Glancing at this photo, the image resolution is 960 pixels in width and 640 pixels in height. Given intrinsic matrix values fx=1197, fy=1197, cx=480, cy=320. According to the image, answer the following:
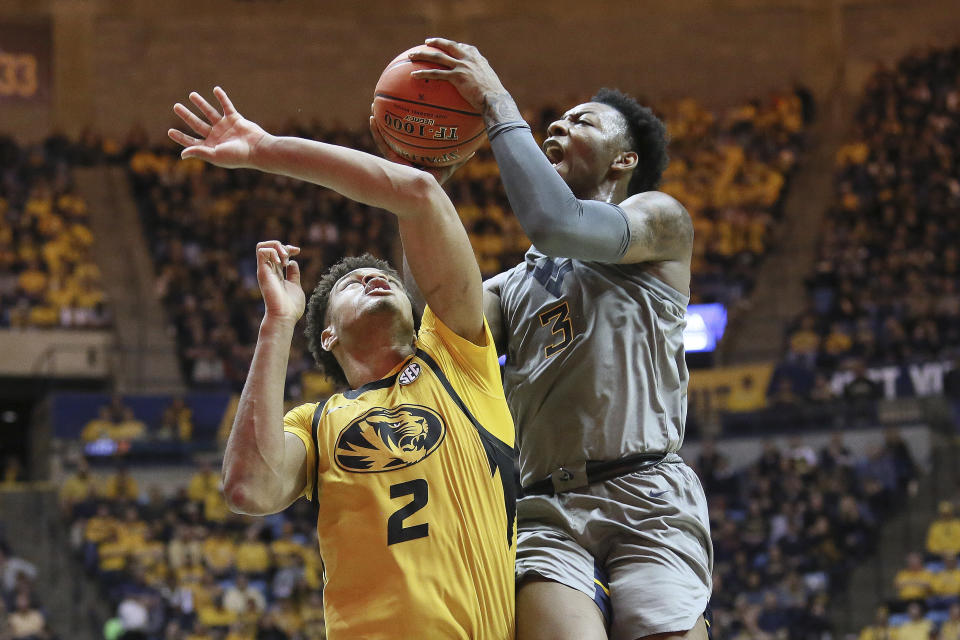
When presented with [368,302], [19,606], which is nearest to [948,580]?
[19,606]

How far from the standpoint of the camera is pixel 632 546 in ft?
10.8

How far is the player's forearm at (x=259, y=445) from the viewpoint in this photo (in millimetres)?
2950

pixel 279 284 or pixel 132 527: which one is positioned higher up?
pixel 279 284

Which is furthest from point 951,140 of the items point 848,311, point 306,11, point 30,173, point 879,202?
point 30,173

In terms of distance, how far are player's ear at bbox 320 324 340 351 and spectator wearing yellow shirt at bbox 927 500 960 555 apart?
34.4ft

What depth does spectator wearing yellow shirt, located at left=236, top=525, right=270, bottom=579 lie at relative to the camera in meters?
12.9

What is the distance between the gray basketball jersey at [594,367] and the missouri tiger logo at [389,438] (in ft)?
1.55

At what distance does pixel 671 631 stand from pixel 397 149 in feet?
5.18

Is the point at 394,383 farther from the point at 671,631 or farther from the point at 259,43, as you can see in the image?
the point at 259,43

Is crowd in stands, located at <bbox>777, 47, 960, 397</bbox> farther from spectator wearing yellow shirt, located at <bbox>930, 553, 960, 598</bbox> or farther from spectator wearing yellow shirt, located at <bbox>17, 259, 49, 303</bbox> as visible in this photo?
spectator wearing yellow shirt, located at <bbox>17, 259, 49, 303</bbox>

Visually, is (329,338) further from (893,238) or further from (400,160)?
(893,238)

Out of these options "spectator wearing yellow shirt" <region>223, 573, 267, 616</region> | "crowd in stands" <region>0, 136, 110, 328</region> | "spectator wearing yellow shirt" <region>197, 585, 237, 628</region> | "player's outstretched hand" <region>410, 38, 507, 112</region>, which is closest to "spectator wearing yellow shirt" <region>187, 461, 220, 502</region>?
"spectator wearing yellow shirt" <region>223, 573, 267, 616</region>

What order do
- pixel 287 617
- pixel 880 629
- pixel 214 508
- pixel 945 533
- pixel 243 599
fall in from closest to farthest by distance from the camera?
pixel 880 629, pixel 287 617, pixel 243 599, pixel 945 533, pixel 214 508

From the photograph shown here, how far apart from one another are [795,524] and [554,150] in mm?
10187
